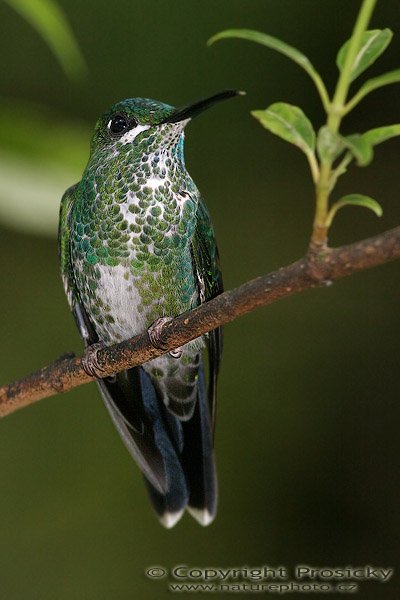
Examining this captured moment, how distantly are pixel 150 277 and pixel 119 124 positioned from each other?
0.32 metres

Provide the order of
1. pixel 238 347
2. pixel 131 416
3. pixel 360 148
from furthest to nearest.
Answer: pixel 238 347 < pixel 131 416 < pixel 360 148

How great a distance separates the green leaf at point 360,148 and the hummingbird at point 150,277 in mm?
638

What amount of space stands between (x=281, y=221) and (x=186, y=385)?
2424 mm

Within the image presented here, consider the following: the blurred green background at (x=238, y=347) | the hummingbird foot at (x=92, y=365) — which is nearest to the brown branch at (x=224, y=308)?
the hummingbird foot at (x=92, y=365)

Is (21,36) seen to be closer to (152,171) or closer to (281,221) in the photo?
(281,221)

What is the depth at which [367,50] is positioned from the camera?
2.94ft

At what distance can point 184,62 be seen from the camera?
4055 mm

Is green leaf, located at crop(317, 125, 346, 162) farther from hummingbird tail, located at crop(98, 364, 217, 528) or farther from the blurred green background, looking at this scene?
the blurred green background

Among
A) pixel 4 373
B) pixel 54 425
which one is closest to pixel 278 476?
pixel 54 425

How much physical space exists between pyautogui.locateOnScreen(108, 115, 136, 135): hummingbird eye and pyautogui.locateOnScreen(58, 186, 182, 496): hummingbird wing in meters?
0.24

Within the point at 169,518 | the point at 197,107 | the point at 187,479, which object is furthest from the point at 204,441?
the point at 197,107

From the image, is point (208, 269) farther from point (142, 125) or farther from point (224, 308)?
point (224, 308)

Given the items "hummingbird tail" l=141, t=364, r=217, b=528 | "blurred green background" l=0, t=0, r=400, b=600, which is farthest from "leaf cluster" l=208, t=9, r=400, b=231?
"blurred green background" l=0, t=0, r=400, b=600

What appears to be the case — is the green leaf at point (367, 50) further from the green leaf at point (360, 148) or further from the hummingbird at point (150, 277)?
the hummingbird at point (150, 277)
